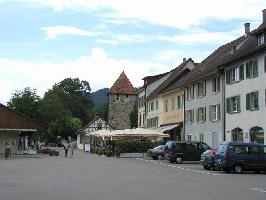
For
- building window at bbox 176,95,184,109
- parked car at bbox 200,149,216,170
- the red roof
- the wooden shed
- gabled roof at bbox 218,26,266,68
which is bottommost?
parked car at bbox 200,149,216,170

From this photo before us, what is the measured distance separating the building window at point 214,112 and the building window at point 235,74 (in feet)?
11.9

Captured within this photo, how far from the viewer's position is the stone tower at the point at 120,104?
345ft

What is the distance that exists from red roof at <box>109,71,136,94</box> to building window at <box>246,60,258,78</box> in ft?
206

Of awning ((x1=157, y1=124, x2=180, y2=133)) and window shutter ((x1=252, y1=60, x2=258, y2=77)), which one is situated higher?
window shutter ((x1=252, y1=60, x2=258, y2=77))

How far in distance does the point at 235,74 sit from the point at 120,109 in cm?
6217

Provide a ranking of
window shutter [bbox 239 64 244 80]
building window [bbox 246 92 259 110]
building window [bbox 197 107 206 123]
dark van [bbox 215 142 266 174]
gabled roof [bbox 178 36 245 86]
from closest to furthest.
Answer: dark van [bbox 215 142 266 174], building window [bbox 246 92 259 110], window shutter [bbox 239 64 244 80], gabled roof [bbox 178 36 245 86], building window [bbox 197 107 206 123]

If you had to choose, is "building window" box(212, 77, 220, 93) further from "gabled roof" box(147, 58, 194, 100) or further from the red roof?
the red roof

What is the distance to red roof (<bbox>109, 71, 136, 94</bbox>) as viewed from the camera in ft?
348

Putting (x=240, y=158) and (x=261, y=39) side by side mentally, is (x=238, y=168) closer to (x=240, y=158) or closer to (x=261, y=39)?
(x=240, y=158)

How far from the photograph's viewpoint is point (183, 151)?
1619 inches

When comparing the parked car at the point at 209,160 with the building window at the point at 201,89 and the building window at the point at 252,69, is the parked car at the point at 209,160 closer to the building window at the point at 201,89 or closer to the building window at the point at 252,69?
the building window at the point at 252,69

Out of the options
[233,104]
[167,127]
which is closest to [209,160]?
[233,104]

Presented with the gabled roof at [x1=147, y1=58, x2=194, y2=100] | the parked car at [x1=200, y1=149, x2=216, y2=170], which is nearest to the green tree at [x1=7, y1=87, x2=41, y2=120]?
the gabled roof at [x1=147, y1=58, x2=194, y2=100]

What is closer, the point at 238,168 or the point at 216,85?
the point at 238,168
